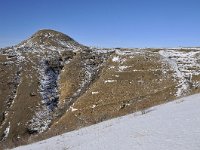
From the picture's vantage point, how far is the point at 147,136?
13.7 metres

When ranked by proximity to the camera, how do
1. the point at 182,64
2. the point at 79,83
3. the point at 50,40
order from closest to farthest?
the point at 79,83, the point at 182,64, the point at 50,40

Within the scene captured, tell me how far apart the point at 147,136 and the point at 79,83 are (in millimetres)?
69918

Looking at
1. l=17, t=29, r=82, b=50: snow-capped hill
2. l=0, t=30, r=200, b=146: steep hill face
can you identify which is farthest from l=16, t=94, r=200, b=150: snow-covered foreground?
l=17, t=29, r=82, b=50: snow-capped hill

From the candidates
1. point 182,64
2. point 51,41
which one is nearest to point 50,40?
point 51,41

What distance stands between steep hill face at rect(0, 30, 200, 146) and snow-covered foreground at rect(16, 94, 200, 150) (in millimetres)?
34611

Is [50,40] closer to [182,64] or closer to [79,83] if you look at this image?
[79,83]

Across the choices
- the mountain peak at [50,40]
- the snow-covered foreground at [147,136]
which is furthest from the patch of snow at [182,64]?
the snow-covered foreground at [147,136]

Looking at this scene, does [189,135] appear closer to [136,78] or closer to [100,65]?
→ [136,78]

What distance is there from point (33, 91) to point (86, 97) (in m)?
13.9

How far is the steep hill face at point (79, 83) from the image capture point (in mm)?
65562

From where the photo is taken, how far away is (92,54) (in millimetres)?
103250

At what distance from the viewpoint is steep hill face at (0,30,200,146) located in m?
65.6

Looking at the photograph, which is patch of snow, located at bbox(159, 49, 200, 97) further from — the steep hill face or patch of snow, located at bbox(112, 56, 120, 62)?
patch of snow, located at bbox(112, 56, 120, 62)

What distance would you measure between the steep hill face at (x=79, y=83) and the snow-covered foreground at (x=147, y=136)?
114ft
